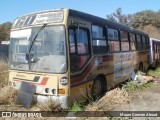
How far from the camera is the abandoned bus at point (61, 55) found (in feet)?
21.0

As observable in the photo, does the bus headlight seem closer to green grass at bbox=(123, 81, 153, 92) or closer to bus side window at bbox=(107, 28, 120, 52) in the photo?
bus side window at bbox=(107, 28, 120, 52)

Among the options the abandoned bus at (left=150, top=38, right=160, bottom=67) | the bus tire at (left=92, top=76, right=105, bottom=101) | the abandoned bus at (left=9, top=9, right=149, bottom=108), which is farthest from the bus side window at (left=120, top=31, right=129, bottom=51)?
the abandoned bus at (left=150, top=38, right=160, bottom=67)

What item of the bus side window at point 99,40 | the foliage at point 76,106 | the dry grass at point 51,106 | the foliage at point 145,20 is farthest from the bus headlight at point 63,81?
the foliage at point 145,20

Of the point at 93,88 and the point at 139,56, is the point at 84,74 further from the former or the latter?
the point at 139,56

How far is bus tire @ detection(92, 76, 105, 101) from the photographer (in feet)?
25.9

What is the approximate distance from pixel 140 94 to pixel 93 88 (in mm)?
1838

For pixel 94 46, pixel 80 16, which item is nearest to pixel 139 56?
pixel 94 46

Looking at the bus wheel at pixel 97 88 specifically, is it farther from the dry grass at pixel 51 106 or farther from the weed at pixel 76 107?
the dry grass at pixel 51 106

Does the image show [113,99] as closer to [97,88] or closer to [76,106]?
[97,88]

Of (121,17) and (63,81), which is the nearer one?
(63,81)

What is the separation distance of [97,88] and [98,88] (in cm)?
8

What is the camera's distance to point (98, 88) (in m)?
8.22

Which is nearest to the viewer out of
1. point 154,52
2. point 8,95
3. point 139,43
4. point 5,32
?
point 8,95

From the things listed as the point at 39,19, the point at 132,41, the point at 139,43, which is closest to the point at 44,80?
the point at 39,19
